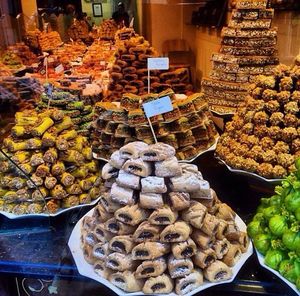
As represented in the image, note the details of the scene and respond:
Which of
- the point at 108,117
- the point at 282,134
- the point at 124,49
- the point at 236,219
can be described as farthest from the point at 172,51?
the point at 236,219

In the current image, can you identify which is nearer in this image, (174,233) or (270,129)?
(174,233)

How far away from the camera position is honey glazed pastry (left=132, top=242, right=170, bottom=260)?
1233mm

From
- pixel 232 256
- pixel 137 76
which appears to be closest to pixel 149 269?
pixel 232 256

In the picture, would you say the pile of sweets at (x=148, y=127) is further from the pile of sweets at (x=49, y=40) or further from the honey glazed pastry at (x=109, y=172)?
the pile of sweets at (x=49, y=40)

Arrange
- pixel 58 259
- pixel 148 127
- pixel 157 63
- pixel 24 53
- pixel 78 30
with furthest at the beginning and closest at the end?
pixel 78 30
pixel 24 53
pixel 157 63
pixel 148 127
pixel 58 259

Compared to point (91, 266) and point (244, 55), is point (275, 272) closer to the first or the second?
point (91, 266)

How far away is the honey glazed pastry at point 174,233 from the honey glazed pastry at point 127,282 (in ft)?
0.50

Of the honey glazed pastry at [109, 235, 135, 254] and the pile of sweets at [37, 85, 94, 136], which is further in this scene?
the pile of sweets at [37, 85, 94, 136]

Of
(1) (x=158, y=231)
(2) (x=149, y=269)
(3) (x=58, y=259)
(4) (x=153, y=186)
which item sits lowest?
(3) (x=58, y=259)

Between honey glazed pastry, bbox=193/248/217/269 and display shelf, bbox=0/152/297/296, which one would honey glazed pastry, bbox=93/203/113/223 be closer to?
display shelf, bbox=0/152/297/296

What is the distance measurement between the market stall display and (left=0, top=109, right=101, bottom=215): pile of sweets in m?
0.74

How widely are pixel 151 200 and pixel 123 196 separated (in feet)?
0.31

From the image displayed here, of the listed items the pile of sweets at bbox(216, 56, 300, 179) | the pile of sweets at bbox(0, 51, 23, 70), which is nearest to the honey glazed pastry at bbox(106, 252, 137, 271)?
the pile of sweets at bbox(216, 56, 300, 179)

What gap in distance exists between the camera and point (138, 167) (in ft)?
4.29
